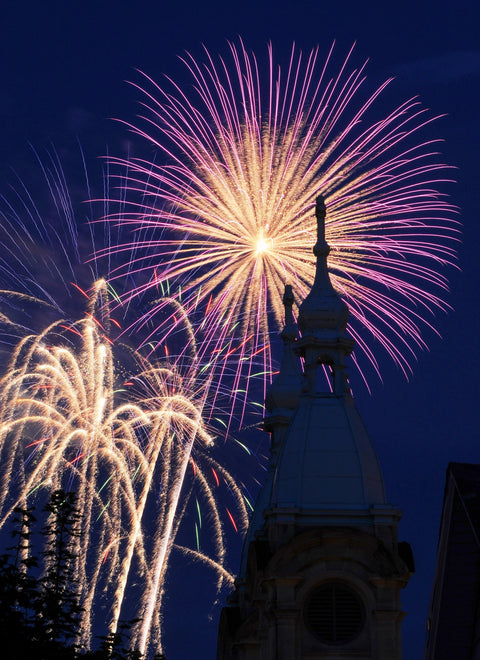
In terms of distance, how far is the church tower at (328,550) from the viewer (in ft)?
142

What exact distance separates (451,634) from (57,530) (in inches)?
745

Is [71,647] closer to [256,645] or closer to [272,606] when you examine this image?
[272,606]

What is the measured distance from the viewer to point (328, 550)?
43.8m

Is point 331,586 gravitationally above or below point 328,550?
below

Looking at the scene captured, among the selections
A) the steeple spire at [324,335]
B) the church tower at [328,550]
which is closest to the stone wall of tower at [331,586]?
the church tower at [328,550]

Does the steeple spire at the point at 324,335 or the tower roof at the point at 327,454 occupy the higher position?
the steeple spire at the point at 324,335

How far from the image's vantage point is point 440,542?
36312mm

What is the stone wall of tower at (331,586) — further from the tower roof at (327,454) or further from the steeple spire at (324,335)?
the steeple spire at (324,335)

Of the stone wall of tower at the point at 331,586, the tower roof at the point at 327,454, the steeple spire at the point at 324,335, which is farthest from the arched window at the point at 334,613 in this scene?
the steeple spire at the point at 324,335

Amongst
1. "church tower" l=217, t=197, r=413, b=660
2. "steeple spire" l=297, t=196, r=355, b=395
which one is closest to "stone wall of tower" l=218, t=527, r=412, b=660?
"church tower" l=217, t=197, r=413, b=660

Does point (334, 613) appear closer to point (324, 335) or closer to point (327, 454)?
point (327, 454)

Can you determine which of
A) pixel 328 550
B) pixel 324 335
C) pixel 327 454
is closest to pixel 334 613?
pixel 328 550

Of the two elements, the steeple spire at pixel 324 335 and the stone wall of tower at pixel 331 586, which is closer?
the stone wall of tower at pixel 331 586

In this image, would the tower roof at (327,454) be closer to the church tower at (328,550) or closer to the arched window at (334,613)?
the church tower at (328,550)
